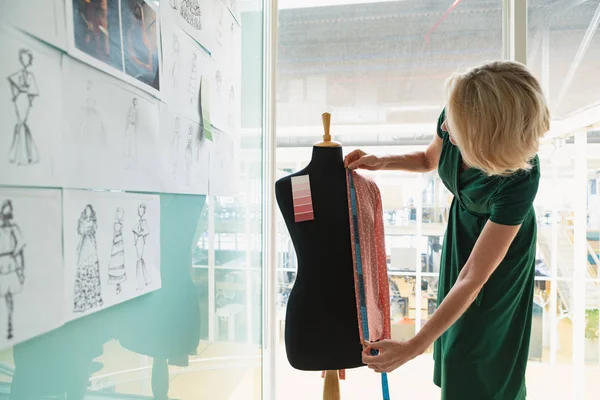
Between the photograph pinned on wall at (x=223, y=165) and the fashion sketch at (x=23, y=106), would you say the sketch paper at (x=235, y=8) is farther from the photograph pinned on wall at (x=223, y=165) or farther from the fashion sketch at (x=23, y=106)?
the fashion sketch at (x=23, y=106)

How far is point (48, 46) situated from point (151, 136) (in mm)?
337

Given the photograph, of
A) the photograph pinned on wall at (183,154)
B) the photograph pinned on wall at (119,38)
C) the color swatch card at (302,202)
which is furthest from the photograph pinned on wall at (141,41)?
the color swatch card at (302,202)

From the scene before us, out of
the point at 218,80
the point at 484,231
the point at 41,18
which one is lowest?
the point at 484,231

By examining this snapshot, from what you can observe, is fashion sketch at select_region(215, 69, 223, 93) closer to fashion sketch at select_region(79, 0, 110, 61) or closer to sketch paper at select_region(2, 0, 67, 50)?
fashion sketch at select_region(79, 0, 110, 61)

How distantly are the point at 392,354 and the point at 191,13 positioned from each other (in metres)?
1.12

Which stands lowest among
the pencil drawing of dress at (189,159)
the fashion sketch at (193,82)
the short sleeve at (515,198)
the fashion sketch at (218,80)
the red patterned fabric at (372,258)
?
the red patterned fabric at (372,258)

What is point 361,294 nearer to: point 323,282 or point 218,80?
point 323,282

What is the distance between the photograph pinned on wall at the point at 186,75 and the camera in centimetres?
104

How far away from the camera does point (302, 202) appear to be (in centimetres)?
130

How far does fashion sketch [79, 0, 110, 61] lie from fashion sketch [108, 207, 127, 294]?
0.31m

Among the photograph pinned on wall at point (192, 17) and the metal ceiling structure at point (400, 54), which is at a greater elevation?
the metal ceiling structure at point (400, 54)

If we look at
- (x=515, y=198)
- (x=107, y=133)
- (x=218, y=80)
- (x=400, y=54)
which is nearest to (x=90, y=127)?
(x=107, y=133)

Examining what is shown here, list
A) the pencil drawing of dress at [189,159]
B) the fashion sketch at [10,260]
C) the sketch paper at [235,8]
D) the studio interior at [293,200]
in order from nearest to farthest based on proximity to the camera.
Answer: the fashion sketch at [10,260] → the studio interior at [293,200] → the pencil drawing of dress at [189,159] → the sketch paper at [235,8]

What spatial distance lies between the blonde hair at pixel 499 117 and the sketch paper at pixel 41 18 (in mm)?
942
